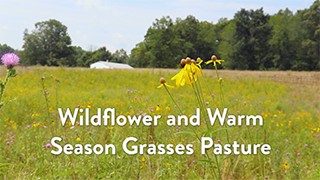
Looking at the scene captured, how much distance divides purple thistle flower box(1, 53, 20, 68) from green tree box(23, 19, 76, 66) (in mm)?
52000

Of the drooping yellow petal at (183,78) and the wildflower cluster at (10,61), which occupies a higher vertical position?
the wildflower cluster at (10,61)

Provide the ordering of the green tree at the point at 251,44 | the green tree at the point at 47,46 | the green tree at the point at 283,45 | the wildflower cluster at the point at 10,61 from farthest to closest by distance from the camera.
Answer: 1. the green tree at the point at 47,46
2. the green tree at the point at 251,44
3. the green tree at the point at 283,45
4. the wildflower cluster at the point at 10,61

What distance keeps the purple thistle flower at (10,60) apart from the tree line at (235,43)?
46.5m

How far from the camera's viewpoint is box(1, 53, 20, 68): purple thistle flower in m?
1.94

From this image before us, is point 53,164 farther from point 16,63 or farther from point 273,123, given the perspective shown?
point 273,123

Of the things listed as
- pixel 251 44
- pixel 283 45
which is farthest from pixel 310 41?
pixel 251 44

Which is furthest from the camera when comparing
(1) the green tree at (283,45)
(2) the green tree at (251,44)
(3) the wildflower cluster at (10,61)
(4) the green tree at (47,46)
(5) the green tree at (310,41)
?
(4) the green tree at (47,46)

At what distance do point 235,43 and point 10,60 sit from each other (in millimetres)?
48683

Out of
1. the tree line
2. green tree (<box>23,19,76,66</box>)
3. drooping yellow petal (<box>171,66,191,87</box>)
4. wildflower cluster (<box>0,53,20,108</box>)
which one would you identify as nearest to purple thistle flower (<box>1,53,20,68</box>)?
wildflower cluster (<box>0,53,20,108</box>)

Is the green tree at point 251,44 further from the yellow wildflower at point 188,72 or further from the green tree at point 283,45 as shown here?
the yellow wildflower at point 188,72

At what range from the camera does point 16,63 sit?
Answer: 196 cm

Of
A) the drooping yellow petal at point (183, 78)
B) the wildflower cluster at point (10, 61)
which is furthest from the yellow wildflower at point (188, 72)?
the wildflower cluster at point (10, 61)

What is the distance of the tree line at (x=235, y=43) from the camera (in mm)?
48344

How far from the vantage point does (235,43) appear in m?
49.6
